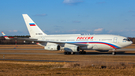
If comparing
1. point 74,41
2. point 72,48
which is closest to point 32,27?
point 74,41

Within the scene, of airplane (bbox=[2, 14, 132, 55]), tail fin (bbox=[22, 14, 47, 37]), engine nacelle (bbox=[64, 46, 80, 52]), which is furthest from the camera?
tail fin (bbox=[22, 14, 47, 37])

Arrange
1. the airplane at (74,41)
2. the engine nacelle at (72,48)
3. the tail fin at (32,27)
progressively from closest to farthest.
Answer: the airplane at (74,41) → the engine nacelle at (72,48) → the tail fin at (32,27)

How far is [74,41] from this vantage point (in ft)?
152

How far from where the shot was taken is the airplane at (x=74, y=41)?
4259 centimetres

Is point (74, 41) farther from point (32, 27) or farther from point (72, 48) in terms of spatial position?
point (32, 27)

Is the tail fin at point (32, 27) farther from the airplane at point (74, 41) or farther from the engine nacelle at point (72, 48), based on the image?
the engine nacelle at point (72, 48)

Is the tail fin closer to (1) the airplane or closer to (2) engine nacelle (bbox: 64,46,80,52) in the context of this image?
(1) the airplane

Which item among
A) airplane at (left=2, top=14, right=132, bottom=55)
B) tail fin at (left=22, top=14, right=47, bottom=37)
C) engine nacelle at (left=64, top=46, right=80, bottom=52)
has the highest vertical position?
tail fin at (left=22, top=14, right=47, bottom=37)

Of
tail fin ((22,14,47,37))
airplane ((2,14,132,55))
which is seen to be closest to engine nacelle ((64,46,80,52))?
airplane ((2,14,132,55))

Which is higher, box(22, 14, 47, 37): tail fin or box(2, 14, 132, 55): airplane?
box(22, 14, 47, 37): tail fin

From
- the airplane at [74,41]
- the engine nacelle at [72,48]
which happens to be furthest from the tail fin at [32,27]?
the engine nacelle at [72,48]

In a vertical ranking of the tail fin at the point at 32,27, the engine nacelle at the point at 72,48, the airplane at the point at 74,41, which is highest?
the tail fin at the point at 32,27

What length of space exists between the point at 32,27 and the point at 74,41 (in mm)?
13474

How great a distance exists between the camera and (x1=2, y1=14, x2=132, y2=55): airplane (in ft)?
140
